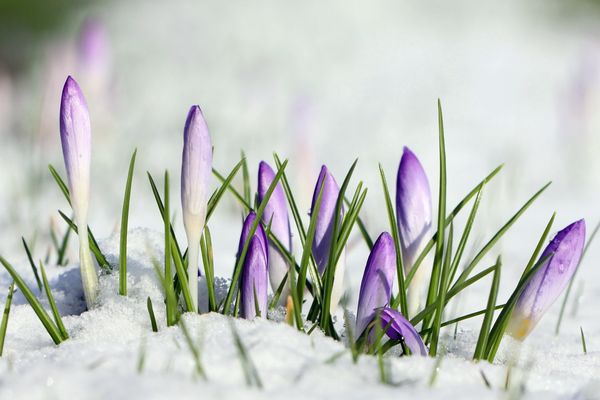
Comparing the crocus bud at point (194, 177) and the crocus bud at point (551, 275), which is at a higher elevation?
the crocus bud at point (194, 177)

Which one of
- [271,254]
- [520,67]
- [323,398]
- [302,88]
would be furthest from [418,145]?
[323,398]

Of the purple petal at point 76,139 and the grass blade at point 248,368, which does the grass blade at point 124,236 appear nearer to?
the purple petal at point 76,139

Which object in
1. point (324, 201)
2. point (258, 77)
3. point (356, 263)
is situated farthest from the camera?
point (258, 77)

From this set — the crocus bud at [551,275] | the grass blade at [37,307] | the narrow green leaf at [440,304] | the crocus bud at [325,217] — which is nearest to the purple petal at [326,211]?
the crocus bud at [325,217]

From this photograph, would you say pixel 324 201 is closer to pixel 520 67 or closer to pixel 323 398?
pixel 323 398

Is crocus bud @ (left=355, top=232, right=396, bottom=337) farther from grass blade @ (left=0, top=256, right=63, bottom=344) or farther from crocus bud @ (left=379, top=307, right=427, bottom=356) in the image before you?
grass blade @ (left=0, top=256, right=63, bottom=344)
